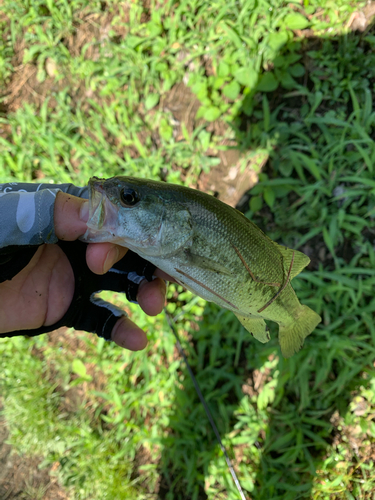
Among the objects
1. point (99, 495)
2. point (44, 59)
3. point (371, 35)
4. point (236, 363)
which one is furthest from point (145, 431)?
point (44, 59)

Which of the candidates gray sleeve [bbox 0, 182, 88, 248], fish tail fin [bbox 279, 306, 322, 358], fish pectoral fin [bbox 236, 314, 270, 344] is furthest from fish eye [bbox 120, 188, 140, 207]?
fish tail fin [bbox 279, 306, 322, 358]

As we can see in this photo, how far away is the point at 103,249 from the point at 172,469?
2592 millimetres

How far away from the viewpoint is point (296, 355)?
9.30 feet

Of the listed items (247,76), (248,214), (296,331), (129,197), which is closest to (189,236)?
(129,197)

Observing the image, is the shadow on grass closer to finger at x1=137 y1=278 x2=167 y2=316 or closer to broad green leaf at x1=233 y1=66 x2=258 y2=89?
broad green leaf at x1=233 y1=66 x2=258 y2=89

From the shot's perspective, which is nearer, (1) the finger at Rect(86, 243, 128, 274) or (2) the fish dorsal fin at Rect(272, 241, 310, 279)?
(1) the finger at Rect(86, 243, 128, 274)

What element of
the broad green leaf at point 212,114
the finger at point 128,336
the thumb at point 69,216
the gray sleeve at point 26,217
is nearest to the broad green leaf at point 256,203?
the broad green leaf at point 212,114

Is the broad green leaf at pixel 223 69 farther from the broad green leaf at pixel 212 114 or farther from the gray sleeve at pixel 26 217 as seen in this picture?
the gray sleeve at pixel 26 217

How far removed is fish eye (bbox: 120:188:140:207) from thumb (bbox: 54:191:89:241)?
0.22 m

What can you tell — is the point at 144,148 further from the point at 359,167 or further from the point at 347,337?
the point at 347,337

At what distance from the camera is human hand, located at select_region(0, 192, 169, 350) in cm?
214

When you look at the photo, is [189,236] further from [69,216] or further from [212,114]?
[212,114]

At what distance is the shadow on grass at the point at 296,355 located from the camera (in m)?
2.77

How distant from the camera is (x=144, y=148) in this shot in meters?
3.69
